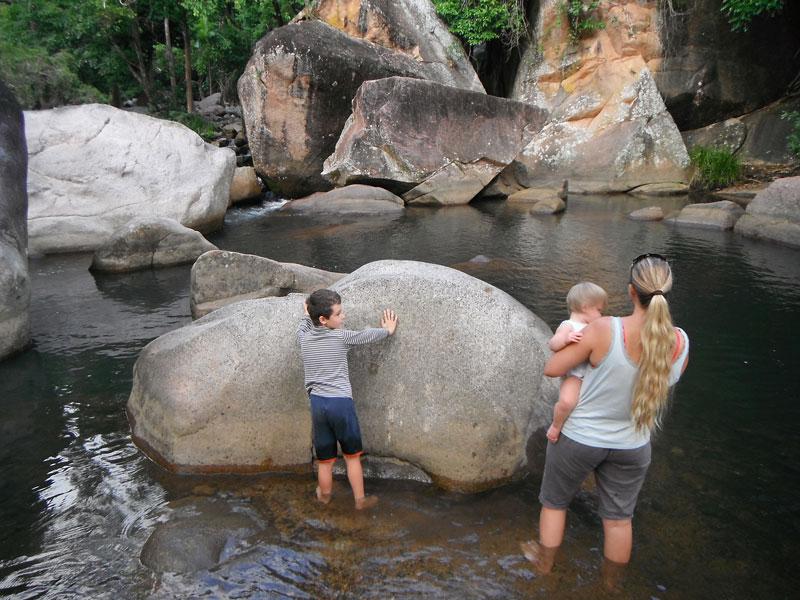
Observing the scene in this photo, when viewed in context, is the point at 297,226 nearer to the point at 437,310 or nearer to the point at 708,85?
the point at 437,310

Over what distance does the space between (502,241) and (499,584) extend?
9299mm

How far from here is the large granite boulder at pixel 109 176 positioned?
11805mm

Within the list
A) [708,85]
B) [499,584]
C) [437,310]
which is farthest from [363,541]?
[708,85]

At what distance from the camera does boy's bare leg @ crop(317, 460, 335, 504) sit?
4.06 m

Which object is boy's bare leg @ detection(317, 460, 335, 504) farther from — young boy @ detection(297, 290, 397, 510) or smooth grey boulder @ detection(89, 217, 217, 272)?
smooth grey boulder @ detection(89, 217, 217, 272)

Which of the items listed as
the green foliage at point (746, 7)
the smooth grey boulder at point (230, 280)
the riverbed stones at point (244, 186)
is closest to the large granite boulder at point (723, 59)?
the green foliage at point (746, 7)

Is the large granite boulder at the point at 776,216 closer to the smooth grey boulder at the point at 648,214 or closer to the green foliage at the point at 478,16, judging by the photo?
the smooth grey boulder at the point at 648,214

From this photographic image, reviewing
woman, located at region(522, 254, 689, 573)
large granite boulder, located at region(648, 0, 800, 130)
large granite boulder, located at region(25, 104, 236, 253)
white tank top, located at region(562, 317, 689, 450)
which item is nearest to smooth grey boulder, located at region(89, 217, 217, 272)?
large granite boulder, located at region(25, 104, 236, 253)

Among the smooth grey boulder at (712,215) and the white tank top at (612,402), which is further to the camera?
the smooth grey boulder at (712,215)

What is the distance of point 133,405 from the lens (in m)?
4.93

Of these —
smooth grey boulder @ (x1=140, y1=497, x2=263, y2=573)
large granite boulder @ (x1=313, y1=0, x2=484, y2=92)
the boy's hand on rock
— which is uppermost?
large granite boulder @ (x1=313, y1=0, x2=484, y2=92)

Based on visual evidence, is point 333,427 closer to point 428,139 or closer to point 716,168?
point 428,139

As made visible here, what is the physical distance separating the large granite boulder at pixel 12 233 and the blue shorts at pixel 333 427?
16.0 feet

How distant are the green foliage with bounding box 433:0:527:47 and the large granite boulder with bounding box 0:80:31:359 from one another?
15.3m
